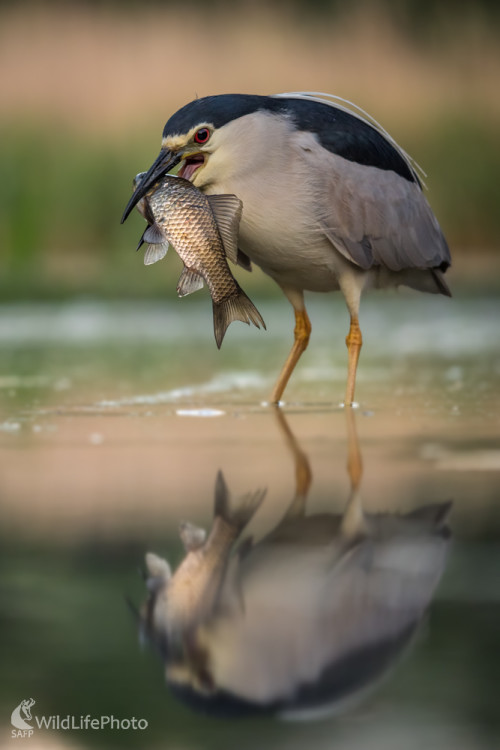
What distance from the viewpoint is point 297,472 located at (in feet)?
11.5

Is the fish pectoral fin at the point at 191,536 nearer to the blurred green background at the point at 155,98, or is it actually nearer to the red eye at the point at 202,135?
the red eye at the point at 202,135

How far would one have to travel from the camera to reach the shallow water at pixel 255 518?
5.89 feet

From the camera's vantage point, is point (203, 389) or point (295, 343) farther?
point (203, 389)

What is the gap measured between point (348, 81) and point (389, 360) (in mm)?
5529

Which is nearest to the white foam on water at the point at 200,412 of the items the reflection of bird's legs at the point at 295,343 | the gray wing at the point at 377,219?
the reflection of bird's legs at the point at 295,343

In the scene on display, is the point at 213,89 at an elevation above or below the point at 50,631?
below

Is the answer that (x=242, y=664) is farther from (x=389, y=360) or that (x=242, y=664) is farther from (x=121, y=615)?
(x=389, y=360)

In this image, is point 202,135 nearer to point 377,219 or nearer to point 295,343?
point 377,219

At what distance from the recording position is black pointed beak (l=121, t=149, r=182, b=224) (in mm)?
4305

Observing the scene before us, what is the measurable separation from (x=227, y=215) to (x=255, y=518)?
1.64 m

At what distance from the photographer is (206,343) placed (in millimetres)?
7270

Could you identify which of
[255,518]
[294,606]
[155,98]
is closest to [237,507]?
[255,518]

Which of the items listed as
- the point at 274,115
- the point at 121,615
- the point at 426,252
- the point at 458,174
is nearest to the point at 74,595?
the point at 121,615

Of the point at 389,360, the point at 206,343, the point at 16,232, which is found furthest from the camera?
the point at 16,232
